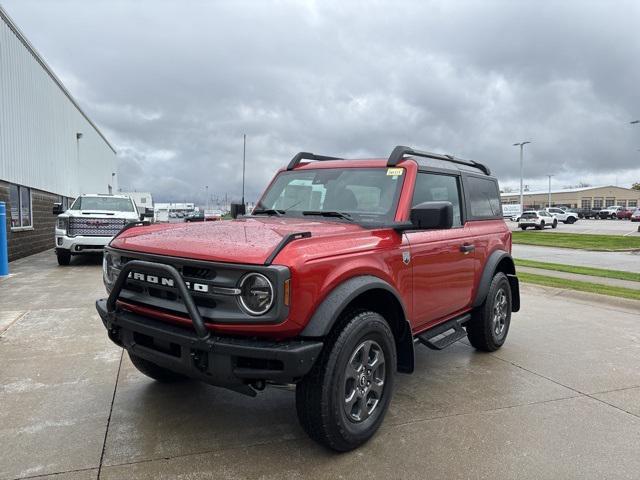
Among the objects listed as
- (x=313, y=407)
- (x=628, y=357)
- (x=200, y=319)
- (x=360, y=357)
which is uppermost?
(x=200, y=319)

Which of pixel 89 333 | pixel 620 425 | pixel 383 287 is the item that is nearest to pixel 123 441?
pixel 383 287

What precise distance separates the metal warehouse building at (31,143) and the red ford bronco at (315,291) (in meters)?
12.1

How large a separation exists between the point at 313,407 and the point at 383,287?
865mm

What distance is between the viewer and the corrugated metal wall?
44.6ft

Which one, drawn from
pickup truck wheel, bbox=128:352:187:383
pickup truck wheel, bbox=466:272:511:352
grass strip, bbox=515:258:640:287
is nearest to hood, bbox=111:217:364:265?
pickup truck wheel, bbox=128:352:187:383

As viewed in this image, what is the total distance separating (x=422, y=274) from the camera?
12.3 feet

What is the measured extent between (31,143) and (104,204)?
5.37m

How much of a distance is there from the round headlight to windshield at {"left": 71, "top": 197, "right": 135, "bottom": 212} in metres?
11.3

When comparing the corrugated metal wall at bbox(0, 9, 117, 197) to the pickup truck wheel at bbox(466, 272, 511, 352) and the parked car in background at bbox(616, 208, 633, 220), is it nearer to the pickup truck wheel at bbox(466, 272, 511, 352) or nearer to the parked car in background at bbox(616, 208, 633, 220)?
the pickup truck wheel at bbox(466, 272, 511, 352)

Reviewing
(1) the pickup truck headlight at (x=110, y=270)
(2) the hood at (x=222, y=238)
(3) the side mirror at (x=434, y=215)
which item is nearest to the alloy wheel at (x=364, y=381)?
(2) the hood at (x=222, y=238)

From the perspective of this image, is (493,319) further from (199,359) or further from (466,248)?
(199,359)

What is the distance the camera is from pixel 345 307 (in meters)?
2.87

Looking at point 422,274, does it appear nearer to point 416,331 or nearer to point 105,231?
point 416,331

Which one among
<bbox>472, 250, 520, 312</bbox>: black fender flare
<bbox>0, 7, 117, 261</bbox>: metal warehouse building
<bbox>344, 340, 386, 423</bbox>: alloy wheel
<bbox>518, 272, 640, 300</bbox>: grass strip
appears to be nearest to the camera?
<bbox>344, 340, 386, 423</bbox>: alloy wheel
